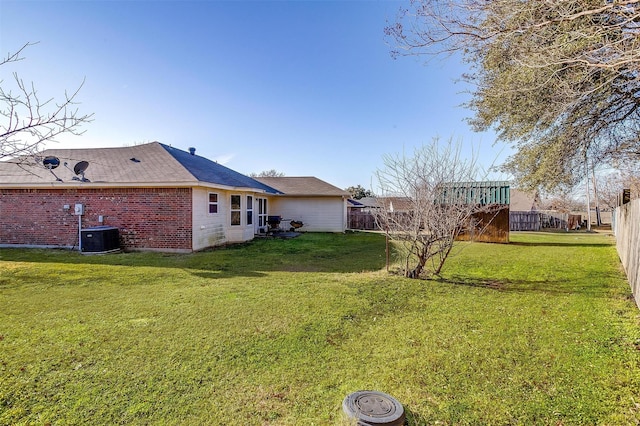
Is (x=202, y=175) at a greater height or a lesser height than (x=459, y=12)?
lesser

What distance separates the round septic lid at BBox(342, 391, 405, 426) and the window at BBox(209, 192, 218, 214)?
10.6 m

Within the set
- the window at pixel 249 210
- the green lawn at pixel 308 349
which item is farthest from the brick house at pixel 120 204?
the green lawn at pixel 308 349

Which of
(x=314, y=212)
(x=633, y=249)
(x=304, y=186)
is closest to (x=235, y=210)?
(x=314, y=212)

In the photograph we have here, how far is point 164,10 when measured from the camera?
9.33 meters

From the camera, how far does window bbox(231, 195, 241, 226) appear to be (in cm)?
1394

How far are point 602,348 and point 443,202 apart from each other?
4.29 metres

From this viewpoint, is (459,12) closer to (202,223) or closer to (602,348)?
(602,348)

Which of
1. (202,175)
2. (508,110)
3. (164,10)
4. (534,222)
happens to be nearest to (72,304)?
A: (202,175)

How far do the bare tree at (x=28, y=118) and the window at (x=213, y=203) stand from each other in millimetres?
8632

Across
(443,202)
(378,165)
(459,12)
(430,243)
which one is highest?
(459,12)

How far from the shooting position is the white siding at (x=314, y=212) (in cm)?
2028

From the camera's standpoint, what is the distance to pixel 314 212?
20.5m

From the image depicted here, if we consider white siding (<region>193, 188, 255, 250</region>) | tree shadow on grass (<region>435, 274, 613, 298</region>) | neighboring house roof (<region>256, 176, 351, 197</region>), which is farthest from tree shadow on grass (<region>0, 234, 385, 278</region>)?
neighboring house roof (<region>256, 176, 351, 197</region>)

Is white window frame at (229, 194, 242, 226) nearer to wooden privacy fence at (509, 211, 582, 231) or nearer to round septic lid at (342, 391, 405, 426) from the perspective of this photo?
round septic lid at (342, 391, 405, 426)
